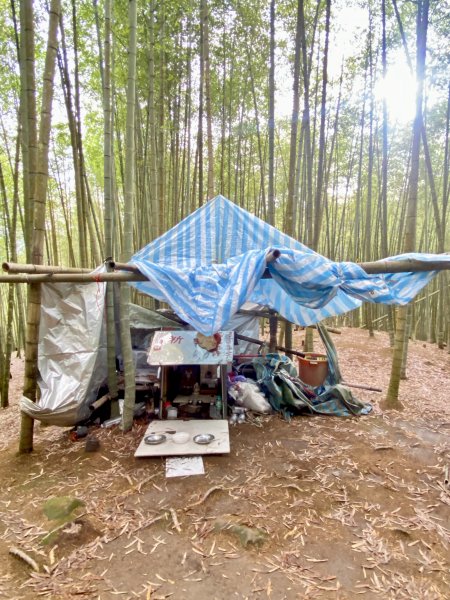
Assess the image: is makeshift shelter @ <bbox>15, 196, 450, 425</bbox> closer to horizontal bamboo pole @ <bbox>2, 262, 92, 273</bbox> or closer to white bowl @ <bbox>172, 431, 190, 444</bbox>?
horizontal bamboo pole @ <bbox>2, 262, 92, 273</bbox>

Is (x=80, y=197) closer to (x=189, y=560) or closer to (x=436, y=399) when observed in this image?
(x=189, y=560)

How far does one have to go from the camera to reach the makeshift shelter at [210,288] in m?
2.37

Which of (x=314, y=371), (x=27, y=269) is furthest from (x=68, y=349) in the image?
(x=314, y=371)

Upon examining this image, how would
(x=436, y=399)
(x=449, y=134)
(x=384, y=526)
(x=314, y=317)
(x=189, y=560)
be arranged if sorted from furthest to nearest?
(x=449, y=134) < (x=436, y=399) < (x=314, y=317) < (x=384, y=526) < (x=189, y=560)

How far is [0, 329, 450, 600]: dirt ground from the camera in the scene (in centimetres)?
158

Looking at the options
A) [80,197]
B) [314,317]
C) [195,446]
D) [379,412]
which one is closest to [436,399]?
[379,412]

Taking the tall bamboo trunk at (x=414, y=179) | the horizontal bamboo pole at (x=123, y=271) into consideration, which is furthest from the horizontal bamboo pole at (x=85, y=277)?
the tall bamboo trunk at (x=414, y=179)

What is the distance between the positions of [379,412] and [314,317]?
46.6 inches

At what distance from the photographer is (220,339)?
10.6 feet

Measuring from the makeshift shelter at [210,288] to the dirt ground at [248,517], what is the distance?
1.96 ft

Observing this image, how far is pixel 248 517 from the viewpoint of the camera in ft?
6.56

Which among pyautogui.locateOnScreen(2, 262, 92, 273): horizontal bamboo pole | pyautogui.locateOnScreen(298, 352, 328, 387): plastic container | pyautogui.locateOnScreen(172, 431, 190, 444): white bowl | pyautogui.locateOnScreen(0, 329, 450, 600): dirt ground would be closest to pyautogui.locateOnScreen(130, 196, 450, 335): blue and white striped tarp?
pyautogui.locateOnScreen(2, 262, 92, 273): horizontal bamboo pole

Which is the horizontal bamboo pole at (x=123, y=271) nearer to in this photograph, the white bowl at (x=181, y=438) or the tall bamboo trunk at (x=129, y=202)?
the tall bamboo trunk at (x=129, y=202)

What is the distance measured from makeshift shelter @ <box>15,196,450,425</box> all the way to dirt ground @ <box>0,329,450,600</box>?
1.96ft
